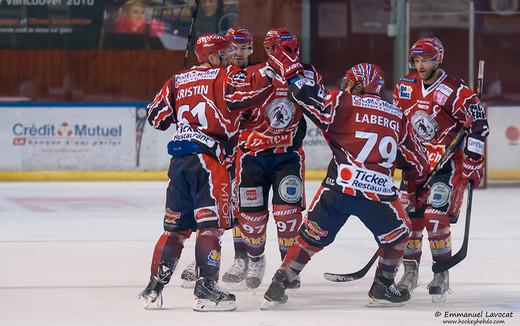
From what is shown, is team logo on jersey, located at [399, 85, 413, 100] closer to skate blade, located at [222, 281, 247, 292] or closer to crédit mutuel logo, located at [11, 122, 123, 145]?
skate blade, located at [222, 281, 247, 292]

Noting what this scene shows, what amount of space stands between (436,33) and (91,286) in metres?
9.40

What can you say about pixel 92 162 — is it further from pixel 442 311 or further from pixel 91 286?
pixel 442 311

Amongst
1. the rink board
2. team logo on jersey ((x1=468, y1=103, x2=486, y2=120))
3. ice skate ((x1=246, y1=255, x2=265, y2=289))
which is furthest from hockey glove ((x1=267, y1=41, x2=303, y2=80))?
the rink board

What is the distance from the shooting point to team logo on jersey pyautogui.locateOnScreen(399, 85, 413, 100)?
8844mm

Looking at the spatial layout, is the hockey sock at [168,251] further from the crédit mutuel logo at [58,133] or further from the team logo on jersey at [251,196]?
the crédit mutuel logo at [58,133]

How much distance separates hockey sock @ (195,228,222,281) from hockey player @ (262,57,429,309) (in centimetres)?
33

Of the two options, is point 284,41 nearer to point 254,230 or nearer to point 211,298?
point 254,230

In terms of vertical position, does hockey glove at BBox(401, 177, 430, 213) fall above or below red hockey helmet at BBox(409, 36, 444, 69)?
below

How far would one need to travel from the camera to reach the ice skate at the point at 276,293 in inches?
316

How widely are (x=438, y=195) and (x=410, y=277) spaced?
51cm

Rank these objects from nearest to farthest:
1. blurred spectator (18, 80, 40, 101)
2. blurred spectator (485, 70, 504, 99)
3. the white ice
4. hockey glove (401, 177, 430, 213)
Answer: the white ice, hockey glove (401, 177, 430, 213), blurred spectator (18, 80, 40, 101), blurred spectator (485, 70, 504, 99)

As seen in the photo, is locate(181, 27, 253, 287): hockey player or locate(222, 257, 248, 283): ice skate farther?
locate(222, 257, 248, 283): ice skate

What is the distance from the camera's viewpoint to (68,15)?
56.5 ft

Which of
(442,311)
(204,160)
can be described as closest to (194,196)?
(204,160)
